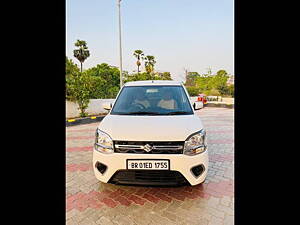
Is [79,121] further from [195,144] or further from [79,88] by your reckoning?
[195,144]

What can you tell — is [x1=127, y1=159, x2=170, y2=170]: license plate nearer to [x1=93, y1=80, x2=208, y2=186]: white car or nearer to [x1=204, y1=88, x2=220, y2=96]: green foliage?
[x1=93, y1=80, x2=208, y2=186]: white car

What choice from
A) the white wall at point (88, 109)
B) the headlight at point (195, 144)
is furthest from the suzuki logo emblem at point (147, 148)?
the white wall at point (88, 109)

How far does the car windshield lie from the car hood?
0.25 metres

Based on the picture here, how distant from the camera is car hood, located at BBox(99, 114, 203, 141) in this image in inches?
88.7

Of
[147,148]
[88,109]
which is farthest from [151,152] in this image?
[88,109]

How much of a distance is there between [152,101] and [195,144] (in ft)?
4.36
